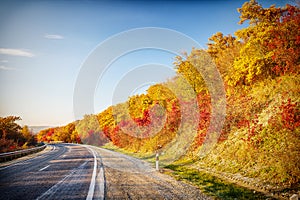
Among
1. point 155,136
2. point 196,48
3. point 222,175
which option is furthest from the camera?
point 155,136

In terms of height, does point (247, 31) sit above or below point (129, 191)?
above

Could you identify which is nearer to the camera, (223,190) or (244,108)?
(223,190)

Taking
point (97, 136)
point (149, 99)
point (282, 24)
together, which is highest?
point (282, 24)

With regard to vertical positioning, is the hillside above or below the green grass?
above

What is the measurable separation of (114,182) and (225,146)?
7543 mm

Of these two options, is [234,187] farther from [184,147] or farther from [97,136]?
[97,136]

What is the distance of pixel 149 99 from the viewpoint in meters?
28.5

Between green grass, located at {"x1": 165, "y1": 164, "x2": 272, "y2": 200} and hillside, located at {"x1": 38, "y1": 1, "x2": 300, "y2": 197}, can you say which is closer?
green grass, located at {"x1": 165, "y1": 164, "x2": 272, "y2": 200}

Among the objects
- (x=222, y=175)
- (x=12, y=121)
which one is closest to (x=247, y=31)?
(x=222, y=175)

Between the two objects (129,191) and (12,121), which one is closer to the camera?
(129,191)

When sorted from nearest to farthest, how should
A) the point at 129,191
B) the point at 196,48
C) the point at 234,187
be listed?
the point at 129,191 < the point at 234,187 < the point at 196,48

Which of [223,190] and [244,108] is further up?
[244,108]

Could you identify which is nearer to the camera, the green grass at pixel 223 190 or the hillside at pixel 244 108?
the green grass at pixel 223 190

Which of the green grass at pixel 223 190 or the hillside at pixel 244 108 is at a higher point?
the hillside at pixel 244 108
